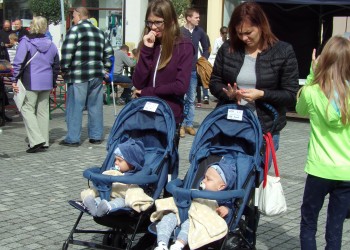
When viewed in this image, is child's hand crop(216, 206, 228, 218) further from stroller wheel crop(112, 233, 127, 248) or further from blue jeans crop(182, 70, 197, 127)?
blue jeans crop(182, 70, 197, 127)

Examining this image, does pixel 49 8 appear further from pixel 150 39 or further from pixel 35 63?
pixel 150 39

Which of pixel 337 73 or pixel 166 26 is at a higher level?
pixel 166 26

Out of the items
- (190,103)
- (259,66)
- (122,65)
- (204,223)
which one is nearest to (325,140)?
(259,66)

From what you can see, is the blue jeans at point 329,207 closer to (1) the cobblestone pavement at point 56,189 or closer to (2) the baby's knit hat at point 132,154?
(1) the cobblestone pavement at point 56,189

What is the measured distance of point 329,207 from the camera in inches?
182

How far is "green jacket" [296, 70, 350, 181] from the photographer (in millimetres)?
4492

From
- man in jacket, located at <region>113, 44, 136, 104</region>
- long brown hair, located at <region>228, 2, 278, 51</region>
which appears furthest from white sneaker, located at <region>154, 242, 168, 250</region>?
man in jacket, located at <region>113, 44, 136, 104</region>

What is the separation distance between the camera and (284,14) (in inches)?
578

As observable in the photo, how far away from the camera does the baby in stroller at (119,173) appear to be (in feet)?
15.8

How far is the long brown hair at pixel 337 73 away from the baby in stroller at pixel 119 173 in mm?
1487

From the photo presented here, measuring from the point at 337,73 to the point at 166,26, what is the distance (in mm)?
1732

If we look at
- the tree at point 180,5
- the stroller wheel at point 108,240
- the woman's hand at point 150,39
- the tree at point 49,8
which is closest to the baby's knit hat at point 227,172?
the stroller wheel at point 108,240

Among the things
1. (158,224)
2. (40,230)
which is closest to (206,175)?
(158,224)

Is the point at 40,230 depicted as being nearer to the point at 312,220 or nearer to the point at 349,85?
the point at 312,220
